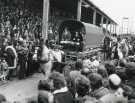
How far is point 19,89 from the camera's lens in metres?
14.0

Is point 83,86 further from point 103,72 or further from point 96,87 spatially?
point 103,72

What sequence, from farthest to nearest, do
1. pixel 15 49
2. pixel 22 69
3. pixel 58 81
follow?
1. pixel 22 69
2. pixel 15 49
3. pixel 58 81

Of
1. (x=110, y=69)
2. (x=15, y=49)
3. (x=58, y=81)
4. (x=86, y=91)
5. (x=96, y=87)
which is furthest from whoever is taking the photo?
(x=15, y=49)

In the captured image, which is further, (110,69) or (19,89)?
(19,89)

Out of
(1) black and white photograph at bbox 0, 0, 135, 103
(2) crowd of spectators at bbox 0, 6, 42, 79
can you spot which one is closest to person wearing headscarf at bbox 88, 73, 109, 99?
(1) black and white photograph at bbox 0, 0, 135, 103

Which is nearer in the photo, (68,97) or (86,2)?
(68,97)

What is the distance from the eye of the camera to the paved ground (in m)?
12.7

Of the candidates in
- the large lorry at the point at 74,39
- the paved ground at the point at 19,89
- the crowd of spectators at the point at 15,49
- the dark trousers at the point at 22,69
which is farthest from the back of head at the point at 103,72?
the large lorry at the point at 74,39

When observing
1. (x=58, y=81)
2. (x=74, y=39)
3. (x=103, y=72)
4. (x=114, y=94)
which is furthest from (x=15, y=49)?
(x=114, y=94)

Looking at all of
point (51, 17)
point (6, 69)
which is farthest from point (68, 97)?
point (51, 17)

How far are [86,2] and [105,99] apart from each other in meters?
29.2

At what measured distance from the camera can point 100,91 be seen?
20.3 ft

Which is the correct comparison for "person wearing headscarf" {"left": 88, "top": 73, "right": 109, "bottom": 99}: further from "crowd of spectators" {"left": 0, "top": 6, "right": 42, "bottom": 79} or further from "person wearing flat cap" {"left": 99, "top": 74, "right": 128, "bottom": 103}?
"crowd of spectators" {"left": 0, "top": 6, "right": 42, "bottom": 79}

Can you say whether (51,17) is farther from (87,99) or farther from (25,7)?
(87,99)
